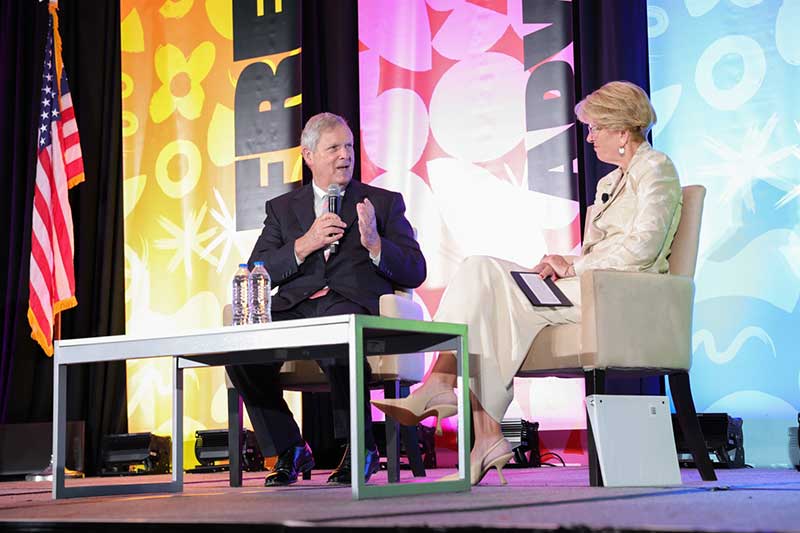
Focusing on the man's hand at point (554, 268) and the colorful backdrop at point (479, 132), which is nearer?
the man's hand at point (554, 268)

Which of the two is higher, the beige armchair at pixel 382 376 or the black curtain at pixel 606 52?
the black curtain at pixel 606 52

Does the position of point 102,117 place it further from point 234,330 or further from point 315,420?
point 234,330

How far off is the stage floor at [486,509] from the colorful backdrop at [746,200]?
1427mm

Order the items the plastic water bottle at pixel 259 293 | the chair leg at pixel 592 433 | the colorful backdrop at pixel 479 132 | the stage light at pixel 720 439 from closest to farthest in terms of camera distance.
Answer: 1. the chair leg at pixel 592 433
2. the plastic water bottle at pixel 259 293
3. the stage light at pixel 720 439
4. the colorful backdrop at pixel 479 132

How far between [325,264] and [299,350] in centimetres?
70

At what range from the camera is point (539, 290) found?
3061 millimetres

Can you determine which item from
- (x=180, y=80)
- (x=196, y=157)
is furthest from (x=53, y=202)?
(x=180, y=80)

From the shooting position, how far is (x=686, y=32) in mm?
4430

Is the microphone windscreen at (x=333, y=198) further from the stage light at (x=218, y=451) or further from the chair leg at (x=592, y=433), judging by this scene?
the stage light at (x=218, y=451)

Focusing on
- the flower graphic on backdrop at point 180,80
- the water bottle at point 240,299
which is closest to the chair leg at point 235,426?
the water bottle at point 240,299

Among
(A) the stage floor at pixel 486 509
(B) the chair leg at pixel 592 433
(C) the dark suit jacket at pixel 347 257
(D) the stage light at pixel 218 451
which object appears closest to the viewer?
(A) the stage floor at pixel 486 509

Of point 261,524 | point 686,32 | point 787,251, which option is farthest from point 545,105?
point 261,524

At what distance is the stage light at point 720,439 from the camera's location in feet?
12.6

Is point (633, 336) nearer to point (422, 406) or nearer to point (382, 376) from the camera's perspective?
point (422, 406)
